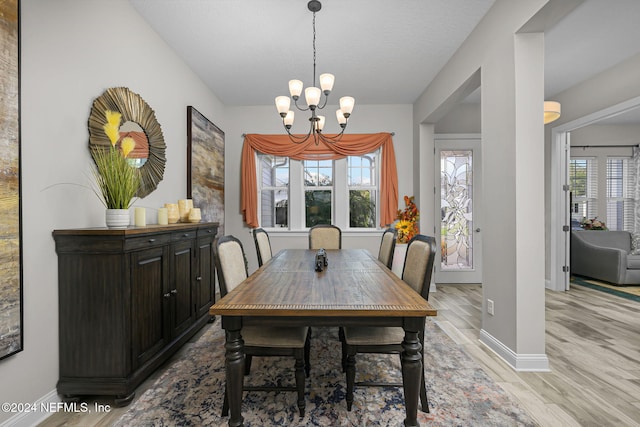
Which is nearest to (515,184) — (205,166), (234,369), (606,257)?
(234,369)

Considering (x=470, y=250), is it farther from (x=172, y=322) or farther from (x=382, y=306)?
(x=172, y=322)

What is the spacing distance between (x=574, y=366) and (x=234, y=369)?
244 centimetres

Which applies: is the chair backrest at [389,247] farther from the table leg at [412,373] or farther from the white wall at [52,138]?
the white wall at [52,138]

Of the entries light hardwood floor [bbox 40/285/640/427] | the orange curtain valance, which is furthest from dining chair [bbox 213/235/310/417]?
the orange curtain valance

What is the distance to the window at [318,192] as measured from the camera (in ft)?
15.7

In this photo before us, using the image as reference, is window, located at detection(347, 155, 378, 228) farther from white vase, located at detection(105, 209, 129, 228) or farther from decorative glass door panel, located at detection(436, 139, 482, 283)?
white vase, located at detection(105, 209, 129, 228)

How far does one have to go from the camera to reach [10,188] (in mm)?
1418

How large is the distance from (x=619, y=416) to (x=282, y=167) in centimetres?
436

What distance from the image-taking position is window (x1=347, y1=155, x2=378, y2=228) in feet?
15.7

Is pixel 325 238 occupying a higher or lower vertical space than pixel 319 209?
lower

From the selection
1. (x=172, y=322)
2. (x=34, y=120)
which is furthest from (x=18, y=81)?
(x=172, y=322)

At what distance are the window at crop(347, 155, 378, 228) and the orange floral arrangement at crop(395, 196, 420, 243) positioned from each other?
2.14 ft

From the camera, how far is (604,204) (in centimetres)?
536

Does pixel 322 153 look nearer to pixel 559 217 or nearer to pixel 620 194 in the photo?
pixel 559 217
